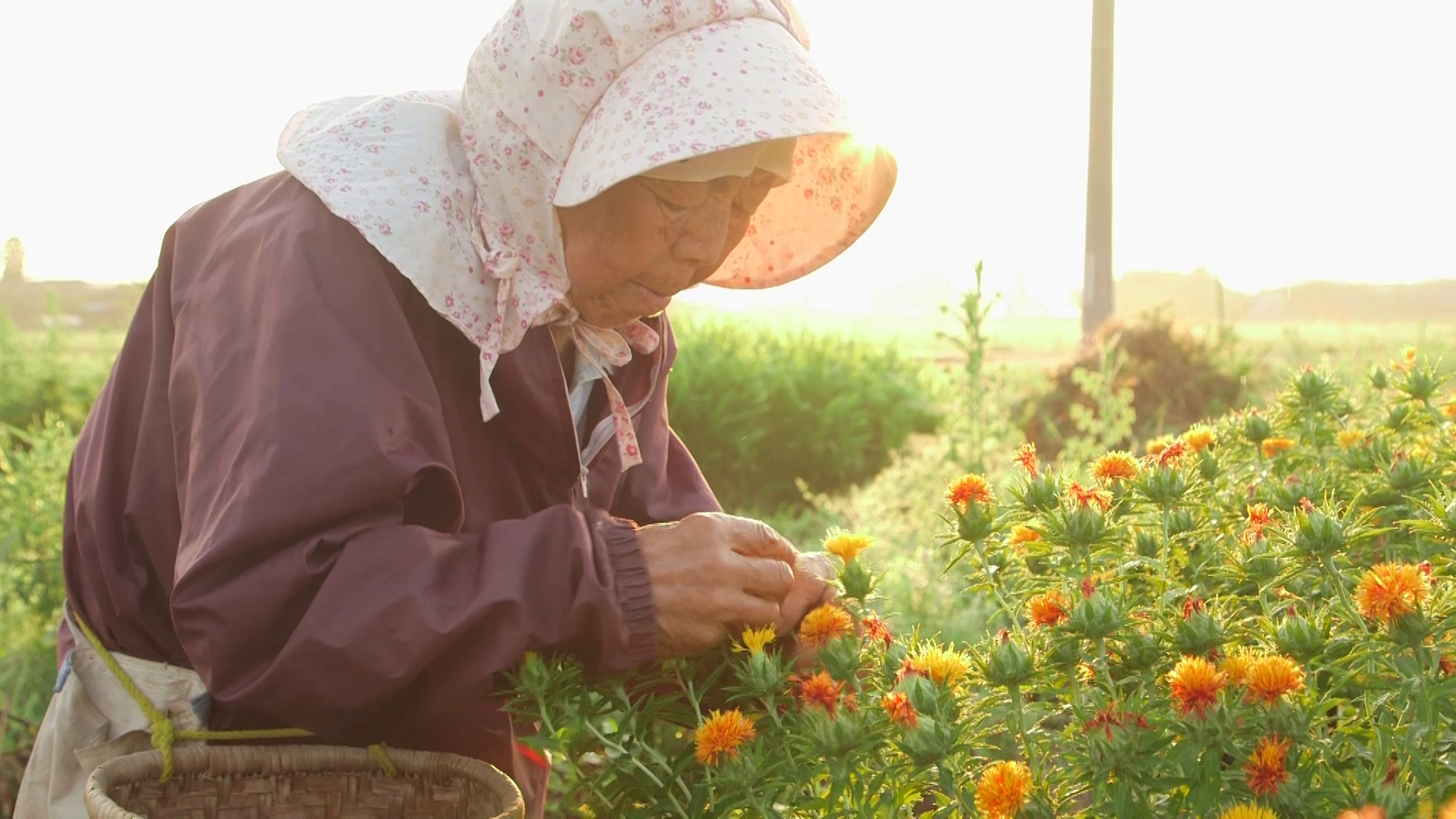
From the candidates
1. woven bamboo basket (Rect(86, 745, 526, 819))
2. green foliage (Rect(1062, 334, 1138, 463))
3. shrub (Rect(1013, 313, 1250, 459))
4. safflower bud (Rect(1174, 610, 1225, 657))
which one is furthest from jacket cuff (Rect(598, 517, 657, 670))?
shrub (Rect(1013, 313, 1250, 459))

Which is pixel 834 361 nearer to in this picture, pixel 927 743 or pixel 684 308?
pixel 684 308

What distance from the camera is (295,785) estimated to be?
141 cm

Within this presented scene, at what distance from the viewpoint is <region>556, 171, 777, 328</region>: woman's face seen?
144cm

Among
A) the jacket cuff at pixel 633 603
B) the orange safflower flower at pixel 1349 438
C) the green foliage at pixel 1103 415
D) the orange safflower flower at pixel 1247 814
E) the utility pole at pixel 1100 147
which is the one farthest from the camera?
Answer: the utility pole at pixel 1100 147

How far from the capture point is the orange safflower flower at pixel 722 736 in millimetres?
1118

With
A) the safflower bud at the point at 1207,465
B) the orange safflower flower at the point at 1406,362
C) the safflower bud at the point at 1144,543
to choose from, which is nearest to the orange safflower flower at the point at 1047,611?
the safflower bud at the point at 1144,543

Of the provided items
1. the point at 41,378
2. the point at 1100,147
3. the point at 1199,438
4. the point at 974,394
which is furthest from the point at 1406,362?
the point at 41,378

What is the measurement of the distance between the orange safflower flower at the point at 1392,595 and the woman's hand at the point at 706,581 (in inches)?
20.8

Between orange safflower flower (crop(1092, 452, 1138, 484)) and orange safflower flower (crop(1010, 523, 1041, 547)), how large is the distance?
10 cm

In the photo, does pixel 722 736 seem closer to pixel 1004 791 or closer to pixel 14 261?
pixel 1004 791

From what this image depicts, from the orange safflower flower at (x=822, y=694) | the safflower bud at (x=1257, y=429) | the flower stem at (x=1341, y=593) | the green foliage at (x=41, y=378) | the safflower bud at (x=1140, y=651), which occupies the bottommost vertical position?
the green foliage at (x=41, y=378)

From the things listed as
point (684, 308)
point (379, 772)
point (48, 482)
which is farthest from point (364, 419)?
point (684, 308)

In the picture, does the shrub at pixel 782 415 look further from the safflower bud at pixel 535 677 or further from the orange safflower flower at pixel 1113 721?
the orange safflower flower at pixel 1113 721

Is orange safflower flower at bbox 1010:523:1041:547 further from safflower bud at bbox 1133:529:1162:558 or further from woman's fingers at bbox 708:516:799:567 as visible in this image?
woman's fingers at bbox 708:516:799:567
